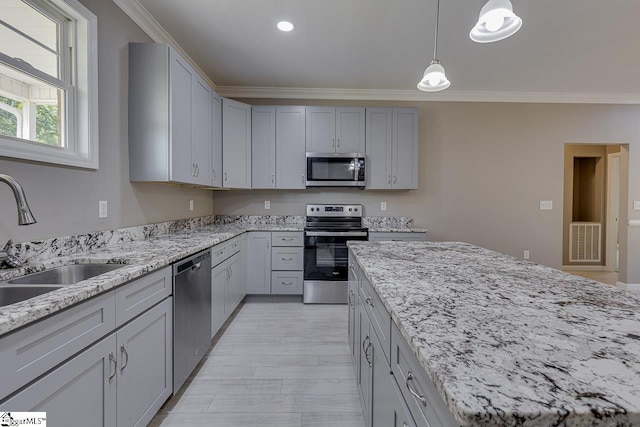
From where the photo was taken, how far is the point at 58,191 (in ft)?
5.35

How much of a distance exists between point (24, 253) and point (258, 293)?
2.32 m

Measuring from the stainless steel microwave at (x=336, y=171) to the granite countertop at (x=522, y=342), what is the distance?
2451 mm

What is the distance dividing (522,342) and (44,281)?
190 centimetres

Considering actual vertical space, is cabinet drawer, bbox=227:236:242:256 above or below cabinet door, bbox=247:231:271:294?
above

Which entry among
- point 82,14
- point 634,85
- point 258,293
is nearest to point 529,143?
point 634,85

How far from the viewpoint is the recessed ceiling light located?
2422mm

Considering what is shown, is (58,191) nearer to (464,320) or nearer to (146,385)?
(146,385)

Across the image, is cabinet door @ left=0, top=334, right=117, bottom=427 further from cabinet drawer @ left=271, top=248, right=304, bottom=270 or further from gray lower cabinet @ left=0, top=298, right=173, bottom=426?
cabinet drawer @ left=271, top=248, right=304, bottom=270

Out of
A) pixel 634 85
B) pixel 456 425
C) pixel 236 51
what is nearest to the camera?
pixel 456 425

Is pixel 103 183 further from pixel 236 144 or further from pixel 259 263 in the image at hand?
pixel 259 263

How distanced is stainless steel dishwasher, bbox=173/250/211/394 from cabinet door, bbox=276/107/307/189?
1.74 metres

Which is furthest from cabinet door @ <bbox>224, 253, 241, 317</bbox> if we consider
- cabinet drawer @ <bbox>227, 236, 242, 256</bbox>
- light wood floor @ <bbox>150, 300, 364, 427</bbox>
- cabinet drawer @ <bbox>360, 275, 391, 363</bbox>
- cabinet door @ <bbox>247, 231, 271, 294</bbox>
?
cabinet drawer @ <bbox>360, 275, 391, 363</bbox>

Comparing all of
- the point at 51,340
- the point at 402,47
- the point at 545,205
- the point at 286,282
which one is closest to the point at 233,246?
the point at 286,282

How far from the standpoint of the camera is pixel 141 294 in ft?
4.53
